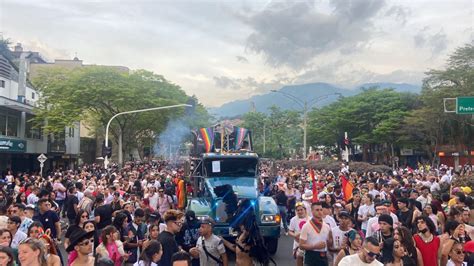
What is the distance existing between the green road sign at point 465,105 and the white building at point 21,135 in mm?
26846

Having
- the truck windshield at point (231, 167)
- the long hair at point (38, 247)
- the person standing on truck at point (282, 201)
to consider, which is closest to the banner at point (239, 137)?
the truck windshield at point (231, 167)

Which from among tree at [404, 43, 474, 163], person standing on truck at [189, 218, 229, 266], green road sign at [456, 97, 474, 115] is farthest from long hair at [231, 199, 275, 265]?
tree at [404, 43, 474, 163]

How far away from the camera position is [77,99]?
38.8 metres

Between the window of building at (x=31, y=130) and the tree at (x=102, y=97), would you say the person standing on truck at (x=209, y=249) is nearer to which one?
the tree at (x=102, y=97)

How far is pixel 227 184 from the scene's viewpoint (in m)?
12.1

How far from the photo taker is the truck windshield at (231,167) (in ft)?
44.3

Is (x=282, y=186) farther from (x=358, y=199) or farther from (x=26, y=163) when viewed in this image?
(x=26, y=163)

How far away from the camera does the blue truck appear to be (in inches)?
457

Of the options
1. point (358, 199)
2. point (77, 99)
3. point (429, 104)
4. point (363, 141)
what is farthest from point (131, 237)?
point (363, 141)

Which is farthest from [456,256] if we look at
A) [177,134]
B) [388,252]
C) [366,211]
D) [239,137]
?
[177,134]

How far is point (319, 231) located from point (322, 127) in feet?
194

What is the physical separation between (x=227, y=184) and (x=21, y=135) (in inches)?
1205

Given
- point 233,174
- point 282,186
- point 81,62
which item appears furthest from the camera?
point 81,62

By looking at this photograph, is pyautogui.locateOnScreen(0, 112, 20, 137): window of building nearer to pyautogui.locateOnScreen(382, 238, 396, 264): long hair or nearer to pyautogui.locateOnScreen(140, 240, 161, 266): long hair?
pyautogui.locateOnScreen(140, 240, 161, 266): long hair
